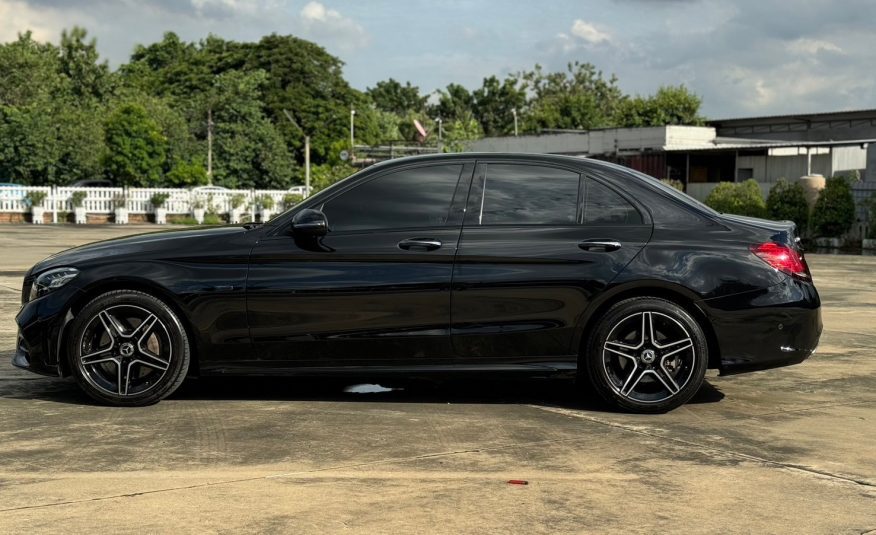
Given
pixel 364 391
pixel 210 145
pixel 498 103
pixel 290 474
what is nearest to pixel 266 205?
pixel 210 145

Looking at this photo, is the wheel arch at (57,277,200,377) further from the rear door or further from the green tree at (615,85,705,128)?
the green tree at (615,85,705,128)

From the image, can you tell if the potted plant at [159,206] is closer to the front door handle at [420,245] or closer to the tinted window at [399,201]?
the tinted window at [399,201]

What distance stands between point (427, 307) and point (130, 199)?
42.5 meters

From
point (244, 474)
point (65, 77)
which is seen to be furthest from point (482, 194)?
point (65, 77)

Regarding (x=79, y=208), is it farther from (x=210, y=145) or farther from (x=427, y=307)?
(x=427, y=307)

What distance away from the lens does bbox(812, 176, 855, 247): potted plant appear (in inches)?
1145

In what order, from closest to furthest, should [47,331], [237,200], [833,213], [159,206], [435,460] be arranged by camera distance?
1. [435,460]
2. [47,331]
3. [833,213]
4. [159,206]
5. [237,200]

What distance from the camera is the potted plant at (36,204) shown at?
140ft

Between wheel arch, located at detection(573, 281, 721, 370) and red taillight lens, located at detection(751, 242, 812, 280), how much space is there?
0.50 m

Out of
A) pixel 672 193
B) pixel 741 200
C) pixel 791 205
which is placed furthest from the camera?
pixel 741 200

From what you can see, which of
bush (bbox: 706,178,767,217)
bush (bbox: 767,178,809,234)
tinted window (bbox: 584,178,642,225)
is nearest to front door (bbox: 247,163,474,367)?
tinted window (bbox: 584,178,642,225)

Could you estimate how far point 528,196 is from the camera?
666cm

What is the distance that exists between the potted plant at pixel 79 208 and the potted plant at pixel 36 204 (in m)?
1.17

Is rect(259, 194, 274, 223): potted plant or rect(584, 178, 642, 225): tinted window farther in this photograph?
rect(259, 194, 274, 223): potted plant
